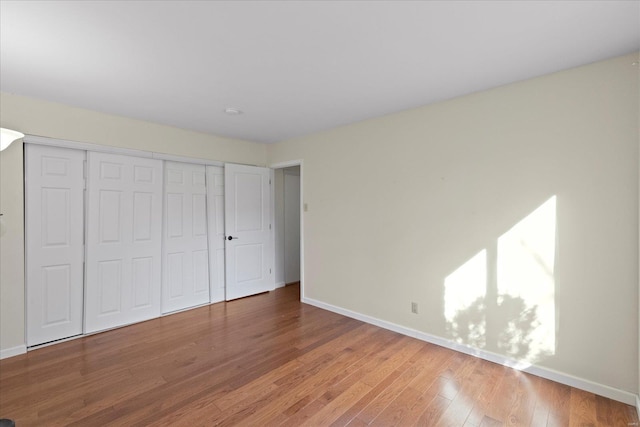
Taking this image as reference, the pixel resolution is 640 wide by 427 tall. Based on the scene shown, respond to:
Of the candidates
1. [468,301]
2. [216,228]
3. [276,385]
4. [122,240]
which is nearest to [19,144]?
[122,240]

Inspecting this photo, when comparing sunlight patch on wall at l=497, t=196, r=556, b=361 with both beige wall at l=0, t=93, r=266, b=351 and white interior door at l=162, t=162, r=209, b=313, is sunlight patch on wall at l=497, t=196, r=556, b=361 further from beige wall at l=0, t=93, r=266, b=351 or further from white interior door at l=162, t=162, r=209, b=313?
beige wall at l=0, t=93, r=266, b=351

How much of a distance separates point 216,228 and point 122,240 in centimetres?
119

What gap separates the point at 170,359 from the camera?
2.69 m

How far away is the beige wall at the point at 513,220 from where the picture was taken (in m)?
2.10

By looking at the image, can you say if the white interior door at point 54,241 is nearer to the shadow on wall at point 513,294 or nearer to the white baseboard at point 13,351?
the white baseboard at point 13,351

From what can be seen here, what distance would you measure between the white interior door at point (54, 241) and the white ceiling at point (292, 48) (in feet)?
2.20

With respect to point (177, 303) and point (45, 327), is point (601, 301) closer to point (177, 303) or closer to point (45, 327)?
point (177, 303)

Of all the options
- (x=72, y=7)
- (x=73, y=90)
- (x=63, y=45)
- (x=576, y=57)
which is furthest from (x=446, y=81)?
(x=73, y=90)

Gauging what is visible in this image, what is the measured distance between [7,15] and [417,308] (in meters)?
3.80

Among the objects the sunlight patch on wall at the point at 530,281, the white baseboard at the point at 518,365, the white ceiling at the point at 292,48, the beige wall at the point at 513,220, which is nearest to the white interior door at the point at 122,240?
the white ceiling at the point at 292,48

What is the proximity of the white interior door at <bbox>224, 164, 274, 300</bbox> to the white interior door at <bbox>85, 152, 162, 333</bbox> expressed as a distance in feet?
3.13

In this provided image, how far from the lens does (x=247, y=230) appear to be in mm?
4660

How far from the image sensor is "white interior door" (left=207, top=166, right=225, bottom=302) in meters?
4.30

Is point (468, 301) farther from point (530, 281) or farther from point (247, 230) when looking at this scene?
point (247, 230)
